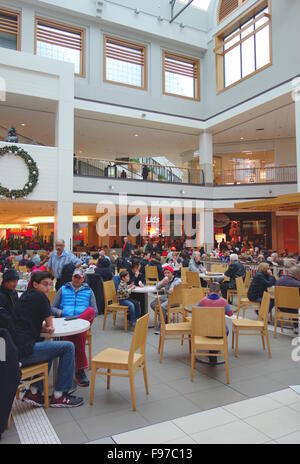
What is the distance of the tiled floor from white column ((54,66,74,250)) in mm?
9593

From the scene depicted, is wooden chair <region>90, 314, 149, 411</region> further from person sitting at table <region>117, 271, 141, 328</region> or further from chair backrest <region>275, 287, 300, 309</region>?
chair backrest <region>275, 287, 300, 309</region>

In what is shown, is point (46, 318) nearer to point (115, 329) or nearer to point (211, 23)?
point (115, 329)

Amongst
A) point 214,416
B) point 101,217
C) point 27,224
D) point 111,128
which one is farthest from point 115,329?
point 27,224

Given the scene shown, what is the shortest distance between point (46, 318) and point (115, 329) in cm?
338

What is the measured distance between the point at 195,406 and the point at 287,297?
332 cm

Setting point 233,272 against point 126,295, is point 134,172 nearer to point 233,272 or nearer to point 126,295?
point 233,272

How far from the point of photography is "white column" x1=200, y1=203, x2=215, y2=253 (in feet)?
62.4

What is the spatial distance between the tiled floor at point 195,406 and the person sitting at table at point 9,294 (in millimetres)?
1103

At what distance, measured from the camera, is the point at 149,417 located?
3402 mm

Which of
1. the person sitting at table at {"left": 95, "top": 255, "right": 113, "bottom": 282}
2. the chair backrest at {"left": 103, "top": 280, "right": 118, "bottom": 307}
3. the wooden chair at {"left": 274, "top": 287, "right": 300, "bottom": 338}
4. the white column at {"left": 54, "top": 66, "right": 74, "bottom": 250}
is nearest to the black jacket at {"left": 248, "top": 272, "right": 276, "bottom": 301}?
the wooden chair at {"left": 274, "top": 287, "right": 300, "bottom": 338}

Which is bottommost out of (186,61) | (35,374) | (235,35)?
(35,374)

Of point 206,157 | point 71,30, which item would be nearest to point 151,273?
point 206,157

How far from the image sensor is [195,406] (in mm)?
3637
